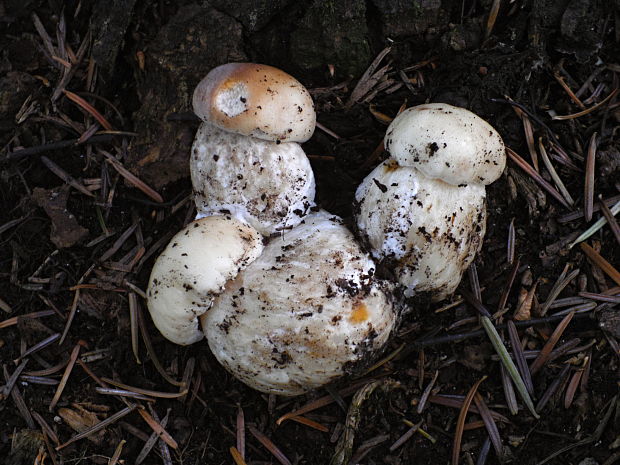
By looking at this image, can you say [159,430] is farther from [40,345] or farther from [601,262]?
[601,262]

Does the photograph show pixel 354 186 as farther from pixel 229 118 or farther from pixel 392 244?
pixel 229 118

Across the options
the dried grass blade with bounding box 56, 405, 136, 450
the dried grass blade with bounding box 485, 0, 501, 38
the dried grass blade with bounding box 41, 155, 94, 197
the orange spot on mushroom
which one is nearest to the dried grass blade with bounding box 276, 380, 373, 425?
the orange spot on mushroom

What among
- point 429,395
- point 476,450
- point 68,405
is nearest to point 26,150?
point 68,405

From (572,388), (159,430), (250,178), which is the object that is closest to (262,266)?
(250,178)

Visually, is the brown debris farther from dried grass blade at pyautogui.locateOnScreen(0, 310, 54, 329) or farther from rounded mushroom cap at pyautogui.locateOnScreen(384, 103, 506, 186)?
rounded mushroom cap at pyautogui.locateOnScreen(384, 103, 506, 186)

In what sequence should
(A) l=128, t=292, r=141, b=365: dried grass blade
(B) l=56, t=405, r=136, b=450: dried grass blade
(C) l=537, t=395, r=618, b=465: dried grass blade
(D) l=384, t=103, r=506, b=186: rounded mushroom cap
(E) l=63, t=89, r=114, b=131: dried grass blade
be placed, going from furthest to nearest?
(E) l=63, t=89, r=114, b=131: dried grass blade, (A) l=128, t=292, r=141, b=365: dried grass blade, (B) l=56, t=405, r=136, b=450: dried grass blade, (C) l=537, t=395, r=618, b=465: dried grass blade, (D) l=384, t=103, r=506, b=186: rounded mushroom cap
